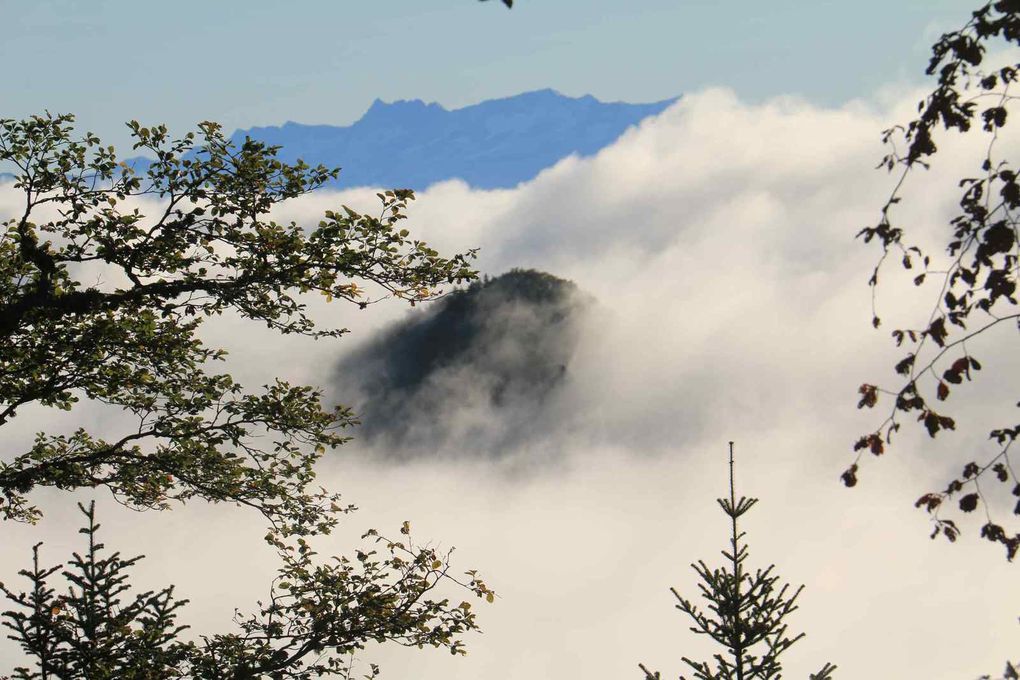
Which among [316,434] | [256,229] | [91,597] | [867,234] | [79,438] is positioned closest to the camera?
[867,234]

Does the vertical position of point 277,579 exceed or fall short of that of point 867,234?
it exceeds it

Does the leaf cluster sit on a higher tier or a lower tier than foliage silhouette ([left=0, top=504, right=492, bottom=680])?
higher

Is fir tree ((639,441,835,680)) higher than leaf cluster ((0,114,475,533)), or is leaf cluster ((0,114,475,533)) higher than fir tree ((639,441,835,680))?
leaf cluster ((0,114,475,533))

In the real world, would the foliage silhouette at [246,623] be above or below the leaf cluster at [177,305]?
below

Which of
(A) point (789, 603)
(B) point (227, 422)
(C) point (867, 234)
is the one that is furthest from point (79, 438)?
(C) point (867, 234)

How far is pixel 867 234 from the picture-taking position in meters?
6.80

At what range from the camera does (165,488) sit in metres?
16.0

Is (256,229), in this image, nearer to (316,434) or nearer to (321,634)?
(316,434)

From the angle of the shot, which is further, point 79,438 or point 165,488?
point 79,438

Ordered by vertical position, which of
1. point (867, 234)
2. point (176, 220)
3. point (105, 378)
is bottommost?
point (867, 234)

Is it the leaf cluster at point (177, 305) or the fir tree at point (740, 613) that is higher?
the leaf cluster at point (177, 305)

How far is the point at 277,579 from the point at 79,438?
5439 millimetres

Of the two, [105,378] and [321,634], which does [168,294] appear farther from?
[321,634]

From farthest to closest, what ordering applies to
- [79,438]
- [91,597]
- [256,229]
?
[79,438]
[256,229]
[91,597]
